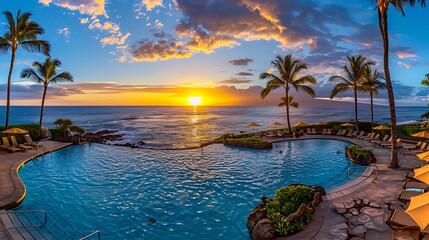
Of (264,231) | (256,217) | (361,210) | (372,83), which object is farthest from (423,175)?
(372,83)

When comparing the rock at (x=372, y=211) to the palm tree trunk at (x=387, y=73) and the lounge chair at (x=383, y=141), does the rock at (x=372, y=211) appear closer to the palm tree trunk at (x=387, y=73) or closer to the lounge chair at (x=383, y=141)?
the palm tree trunk at (x=387, y=73)

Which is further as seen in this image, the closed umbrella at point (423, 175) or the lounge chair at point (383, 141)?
the lounge chair at point (383, 141)

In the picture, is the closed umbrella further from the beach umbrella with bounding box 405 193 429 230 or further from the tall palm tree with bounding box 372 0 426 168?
the tall palm tree with bounding box 372 0 426 168

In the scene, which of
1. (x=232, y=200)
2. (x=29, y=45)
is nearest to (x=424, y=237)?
(x=232, y=200)

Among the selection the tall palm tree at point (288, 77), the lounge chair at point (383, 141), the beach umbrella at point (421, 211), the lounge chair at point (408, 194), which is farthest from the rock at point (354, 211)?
the tall palm tree at point (288, 77)

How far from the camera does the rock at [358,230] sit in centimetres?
782

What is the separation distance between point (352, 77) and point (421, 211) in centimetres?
2940

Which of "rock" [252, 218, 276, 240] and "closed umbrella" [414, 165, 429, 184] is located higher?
"closed umbrella" [414, 165, 429, 184]

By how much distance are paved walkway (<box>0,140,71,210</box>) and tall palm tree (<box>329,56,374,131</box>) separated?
3270 centimetres

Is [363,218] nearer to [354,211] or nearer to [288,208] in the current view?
[354,211]

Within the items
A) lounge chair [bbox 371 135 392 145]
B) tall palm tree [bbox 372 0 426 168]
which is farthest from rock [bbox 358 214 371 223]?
lounge chair [bbox 371 135 392 145]

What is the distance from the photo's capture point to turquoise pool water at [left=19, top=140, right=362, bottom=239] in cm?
1026

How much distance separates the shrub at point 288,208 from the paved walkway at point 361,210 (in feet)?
0.81

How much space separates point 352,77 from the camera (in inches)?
1243
